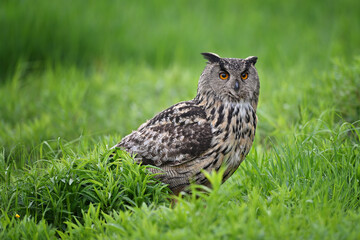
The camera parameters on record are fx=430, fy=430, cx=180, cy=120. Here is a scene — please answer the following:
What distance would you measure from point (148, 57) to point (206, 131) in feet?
19.8

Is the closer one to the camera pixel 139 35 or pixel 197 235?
pixel 197 235


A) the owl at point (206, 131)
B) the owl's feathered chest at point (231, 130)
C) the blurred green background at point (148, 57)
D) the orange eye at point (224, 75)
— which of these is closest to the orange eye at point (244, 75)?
the owl at point (206, 131)

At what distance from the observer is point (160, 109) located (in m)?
6.90

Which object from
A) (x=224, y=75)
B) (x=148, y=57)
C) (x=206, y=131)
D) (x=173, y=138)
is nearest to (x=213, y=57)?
(x=224, y=75)

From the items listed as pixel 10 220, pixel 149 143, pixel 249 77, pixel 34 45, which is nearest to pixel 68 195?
pixel 10 220

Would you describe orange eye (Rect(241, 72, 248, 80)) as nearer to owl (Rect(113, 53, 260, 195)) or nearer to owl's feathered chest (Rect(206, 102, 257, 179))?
owl (Rect(113, 53, 260, 195))

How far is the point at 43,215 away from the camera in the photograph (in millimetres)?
3381

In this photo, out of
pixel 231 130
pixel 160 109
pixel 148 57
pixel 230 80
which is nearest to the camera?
pixel 231 130

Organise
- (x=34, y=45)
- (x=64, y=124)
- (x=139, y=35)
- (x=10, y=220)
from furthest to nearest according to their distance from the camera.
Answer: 1. (x=139, y=35)
2. (x=34, y=45)
3. (x=64, y=124)
4. (x=10, y=220)

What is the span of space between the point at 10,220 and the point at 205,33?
7.33m

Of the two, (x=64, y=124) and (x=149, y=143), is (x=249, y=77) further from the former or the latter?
(x=64, y=124)

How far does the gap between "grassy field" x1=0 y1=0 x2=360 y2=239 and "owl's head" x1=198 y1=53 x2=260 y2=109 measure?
608mm

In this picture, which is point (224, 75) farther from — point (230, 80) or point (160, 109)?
point (160, 109)

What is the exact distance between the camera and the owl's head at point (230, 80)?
3.86m
